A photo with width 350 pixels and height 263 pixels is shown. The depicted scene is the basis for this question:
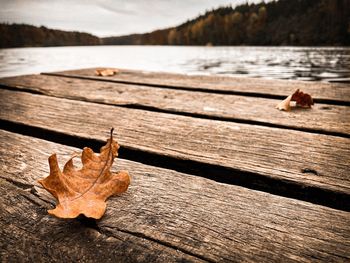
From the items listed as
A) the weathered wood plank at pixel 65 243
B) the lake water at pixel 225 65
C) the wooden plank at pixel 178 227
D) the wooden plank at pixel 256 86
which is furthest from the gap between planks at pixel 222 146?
the lake water at pixel 225 65

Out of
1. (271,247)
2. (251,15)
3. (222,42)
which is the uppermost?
(251,15)

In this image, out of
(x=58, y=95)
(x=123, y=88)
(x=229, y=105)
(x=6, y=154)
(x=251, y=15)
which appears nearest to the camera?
(x=6, y=154)

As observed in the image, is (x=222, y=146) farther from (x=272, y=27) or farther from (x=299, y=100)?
(x=272, y=27)

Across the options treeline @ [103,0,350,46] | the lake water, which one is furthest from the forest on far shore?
the lake water

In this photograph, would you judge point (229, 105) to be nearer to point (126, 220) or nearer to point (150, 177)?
point (150, 177)

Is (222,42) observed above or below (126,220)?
above

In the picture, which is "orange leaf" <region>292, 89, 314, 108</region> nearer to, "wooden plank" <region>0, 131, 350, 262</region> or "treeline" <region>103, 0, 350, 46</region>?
"wooden plank" <region>0, 131, 350, 262</region>

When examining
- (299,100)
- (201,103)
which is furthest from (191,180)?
Answer: (299,100)

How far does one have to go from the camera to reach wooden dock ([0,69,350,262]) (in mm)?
559

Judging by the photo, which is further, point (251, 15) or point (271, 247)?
point (251, 15)

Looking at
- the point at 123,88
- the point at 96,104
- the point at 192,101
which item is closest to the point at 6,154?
the point at 96,104

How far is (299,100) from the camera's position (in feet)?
5.07

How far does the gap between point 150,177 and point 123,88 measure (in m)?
1.38

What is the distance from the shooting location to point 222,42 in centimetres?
6259
